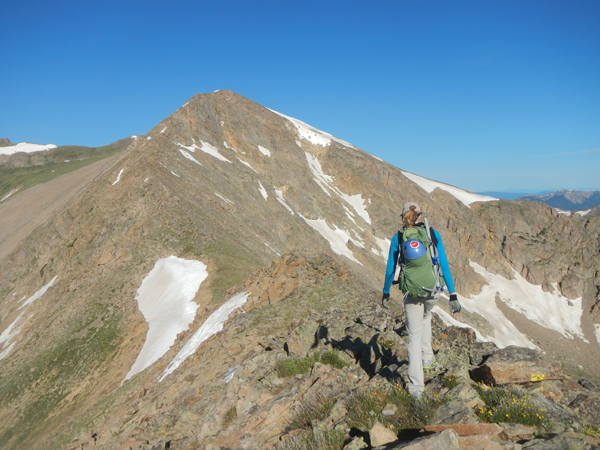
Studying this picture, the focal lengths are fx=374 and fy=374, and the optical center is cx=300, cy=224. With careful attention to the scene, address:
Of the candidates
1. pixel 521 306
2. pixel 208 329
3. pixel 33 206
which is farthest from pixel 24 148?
pixel 521 306

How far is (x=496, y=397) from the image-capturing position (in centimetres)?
573

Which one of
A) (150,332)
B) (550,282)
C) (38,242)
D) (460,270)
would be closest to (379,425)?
(150,332)

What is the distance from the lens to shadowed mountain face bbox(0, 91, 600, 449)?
20734mm

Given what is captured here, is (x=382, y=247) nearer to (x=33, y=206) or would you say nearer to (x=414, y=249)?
(x=414, y=249)

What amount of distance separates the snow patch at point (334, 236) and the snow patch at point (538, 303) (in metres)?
40.1

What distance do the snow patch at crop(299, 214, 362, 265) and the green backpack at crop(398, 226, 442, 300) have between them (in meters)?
55.1

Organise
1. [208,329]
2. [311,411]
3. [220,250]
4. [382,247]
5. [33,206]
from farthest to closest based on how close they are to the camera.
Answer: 1. [33,206]
2. [382,247]
3. [220,250]
4. [208,329]
5. [311,411]

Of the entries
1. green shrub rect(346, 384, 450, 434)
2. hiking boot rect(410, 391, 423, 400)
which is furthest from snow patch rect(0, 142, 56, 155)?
hiking boot rect(410, 391, 423, 400)

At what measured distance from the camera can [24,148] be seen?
156000 millimetres

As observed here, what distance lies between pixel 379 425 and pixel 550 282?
105m

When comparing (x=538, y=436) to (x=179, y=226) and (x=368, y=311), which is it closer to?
(x=368, y=311)

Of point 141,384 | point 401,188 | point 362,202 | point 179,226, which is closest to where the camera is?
point 141,384

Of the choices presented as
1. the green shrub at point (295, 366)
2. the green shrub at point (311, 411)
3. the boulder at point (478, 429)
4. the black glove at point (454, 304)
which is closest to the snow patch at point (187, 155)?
the green shrub at point (295, 366)

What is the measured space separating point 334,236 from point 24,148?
154068 millimetres
